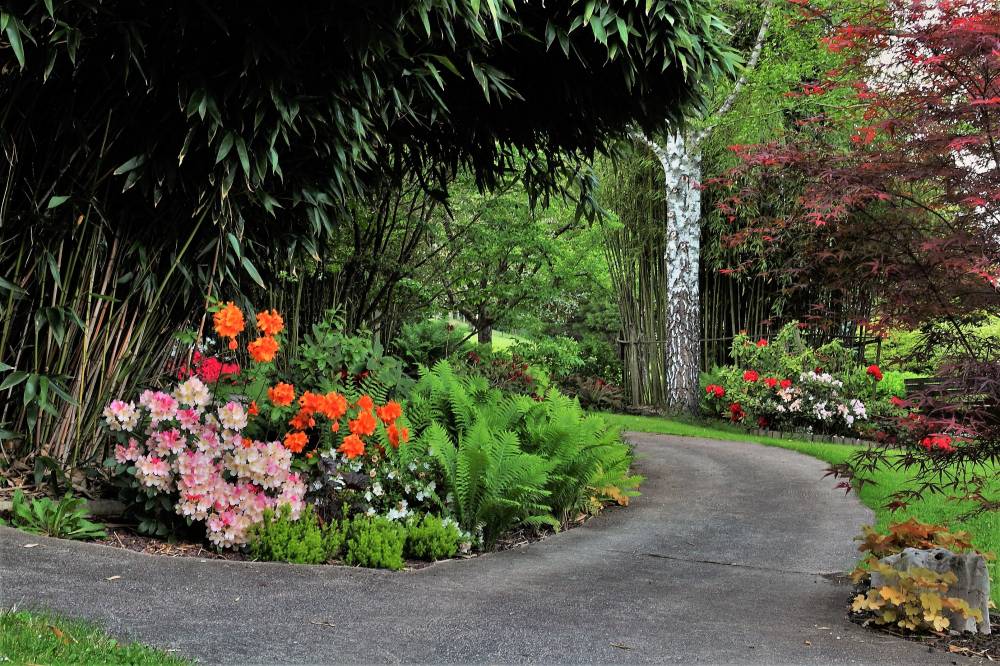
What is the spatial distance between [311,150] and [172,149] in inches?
24.2

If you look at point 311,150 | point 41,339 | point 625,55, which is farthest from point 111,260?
Answer: point 625,55

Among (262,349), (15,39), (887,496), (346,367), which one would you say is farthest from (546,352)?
(15,39)

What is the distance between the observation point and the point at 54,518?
3414 millimetres

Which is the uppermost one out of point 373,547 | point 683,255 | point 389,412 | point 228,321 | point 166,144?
point 683,255

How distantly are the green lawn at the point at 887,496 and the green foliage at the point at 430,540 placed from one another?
1913 millimetres

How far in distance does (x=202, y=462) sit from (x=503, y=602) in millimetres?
1450

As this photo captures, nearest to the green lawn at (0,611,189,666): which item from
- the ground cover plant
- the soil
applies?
the soil

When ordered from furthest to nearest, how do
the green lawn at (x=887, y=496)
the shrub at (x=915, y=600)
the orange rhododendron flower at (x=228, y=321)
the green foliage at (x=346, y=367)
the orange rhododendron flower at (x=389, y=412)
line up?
the green foliage at (x=346, y=367) < the green lawn at (x=887, y=496) < the orange rhododendron flower at (x=389, y=412) < the orange rhododendron flower at (x=228, y=321) < the shrub at (x=915, y=600)

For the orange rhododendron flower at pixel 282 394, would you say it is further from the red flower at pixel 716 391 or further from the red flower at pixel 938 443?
the red flower at pixel 716 391

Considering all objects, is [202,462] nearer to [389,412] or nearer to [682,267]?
[389,412]

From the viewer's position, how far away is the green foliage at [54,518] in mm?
3400

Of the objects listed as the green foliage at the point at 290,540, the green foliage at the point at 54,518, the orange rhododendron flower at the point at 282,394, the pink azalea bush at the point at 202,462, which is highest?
the orange rhododendron flower at the point at 282,394

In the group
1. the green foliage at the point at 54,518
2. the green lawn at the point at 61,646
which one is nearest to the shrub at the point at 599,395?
the green foliage at the point at 54,518

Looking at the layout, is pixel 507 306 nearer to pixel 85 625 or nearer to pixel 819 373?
pixel 819 373
